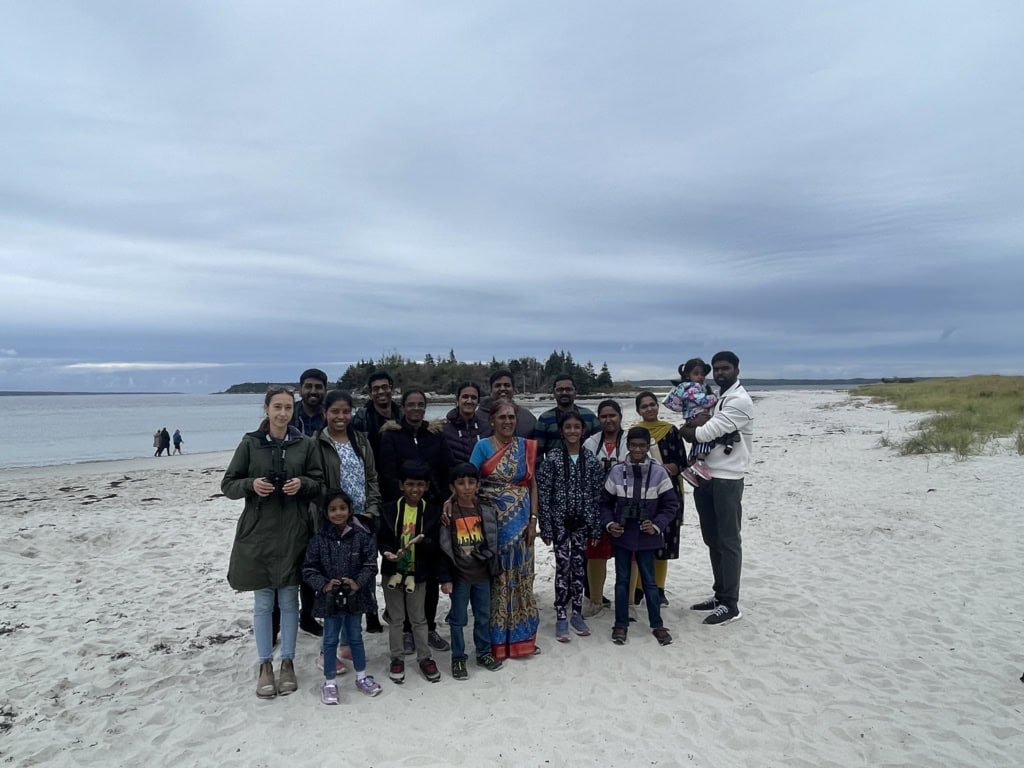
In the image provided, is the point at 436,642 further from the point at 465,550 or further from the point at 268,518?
the point at 268,518

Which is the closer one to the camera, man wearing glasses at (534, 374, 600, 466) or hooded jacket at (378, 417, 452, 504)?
hooded jacket at (378, 417, 452, 504)

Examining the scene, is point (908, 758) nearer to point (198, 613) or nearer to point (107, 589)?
point (198, 613)

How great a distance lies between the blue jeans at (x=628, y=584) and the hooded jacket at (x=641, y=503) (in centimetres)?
9

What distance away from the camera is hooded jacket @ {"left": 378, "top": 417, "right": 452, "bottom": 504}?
175 inches

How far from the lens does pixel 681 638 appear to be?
4996 millimetres

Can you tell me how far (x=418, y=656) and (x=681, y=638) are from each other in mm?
2197

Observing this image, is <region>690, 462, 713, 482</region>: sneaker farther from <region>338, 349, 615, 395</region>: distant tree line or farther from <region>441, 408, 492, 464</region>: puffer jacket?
<region>338, 349, 615, 395</region>: distant tree line

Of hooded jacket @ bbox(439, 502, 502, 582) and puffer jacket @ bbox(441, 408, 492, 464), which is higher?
puffer jacket @ bbox(441, 408, 492, 464)

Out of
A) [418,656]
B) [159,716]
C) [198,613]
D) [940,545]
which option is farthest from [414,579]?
[940,545]

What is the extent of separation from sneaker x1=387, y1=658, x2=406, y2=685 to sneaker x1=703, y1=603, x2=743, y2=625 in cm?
268

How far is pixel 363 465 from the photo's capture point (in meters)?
4.53

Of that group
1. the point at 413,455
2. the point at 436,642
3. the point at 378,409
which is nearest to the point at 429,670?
the point at 436,642

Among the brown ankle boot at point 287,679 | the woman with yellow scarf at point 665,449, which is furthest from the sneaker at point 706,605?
the brown ankle boot at point 287,679

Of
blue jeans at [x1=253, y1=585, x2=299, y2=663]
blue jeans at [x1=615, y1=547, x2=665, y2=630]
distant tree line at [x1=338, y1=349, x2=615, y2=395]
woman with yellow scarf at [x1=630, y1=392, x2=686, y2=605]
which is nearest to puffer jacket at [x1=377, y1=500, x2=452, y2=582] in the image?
blue jeans at [x1=253, y1=585, x2=299, y2=663]
